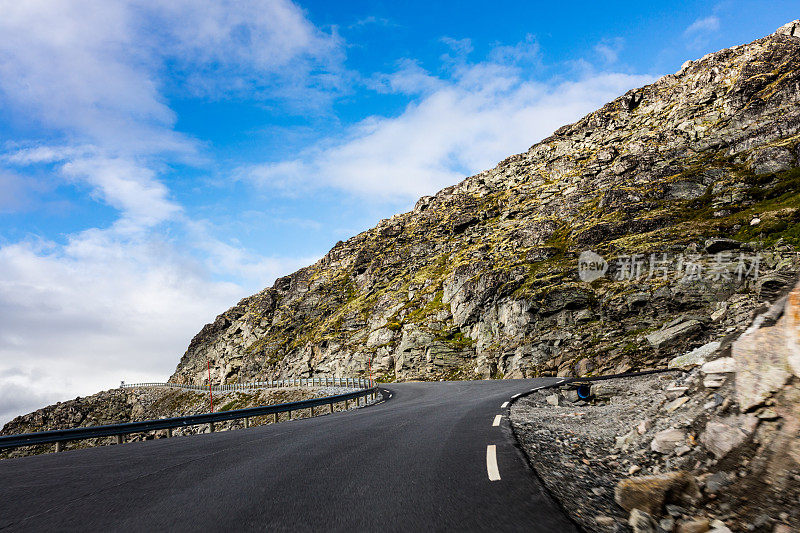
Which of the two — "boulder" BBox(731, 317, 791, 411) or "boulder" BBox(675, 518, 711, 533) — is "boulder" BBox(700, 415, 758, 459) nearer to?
"boulder" BBox(731, 317, 791, 411)

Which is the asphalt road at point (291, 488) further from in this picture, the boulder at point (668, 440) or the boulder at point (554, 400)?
the boulder at point (554, 400)

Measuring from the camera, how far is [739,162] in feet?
227

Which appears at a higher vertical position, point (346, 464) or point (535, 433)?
point (346, 464)

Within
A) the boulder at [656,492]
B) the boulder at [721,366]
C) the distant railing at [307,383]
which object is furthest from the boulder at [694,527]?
the distant railing at [307,383]

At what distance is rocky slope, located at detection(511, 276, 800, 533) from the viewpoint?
4.15 m

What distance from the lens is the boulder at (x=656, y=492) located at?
179 inches

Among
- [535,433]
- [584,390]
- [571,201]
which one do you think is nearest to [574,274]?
[571,201]

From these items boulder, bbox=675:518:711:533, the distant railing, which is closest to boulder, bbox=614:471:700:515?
boulder, bbox=675:518:711:533

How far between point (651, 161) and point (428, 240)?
5284 centimetres

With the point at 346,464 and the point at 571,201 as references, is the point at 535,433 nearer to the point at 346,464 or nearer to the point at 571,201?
the point at 346,464

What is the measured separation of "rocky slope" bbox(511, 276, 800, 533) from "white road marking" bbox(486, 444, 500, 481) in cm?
64

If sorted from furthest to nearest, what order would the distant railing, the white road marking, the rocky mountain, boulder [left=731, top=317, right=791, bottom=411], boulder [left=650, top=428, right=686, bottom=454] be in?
the distant railing → the rocky mountain → boulder [left=650, top=428, right=686, bottom=454] → the white road marking → boulder [left=731, top=317, right=791, bottom=411]

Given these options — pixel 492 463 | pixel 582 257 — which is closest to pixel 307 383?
pixel 582 257

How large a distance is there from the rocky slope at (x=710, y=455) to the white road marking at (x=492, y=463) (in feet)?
2.09
